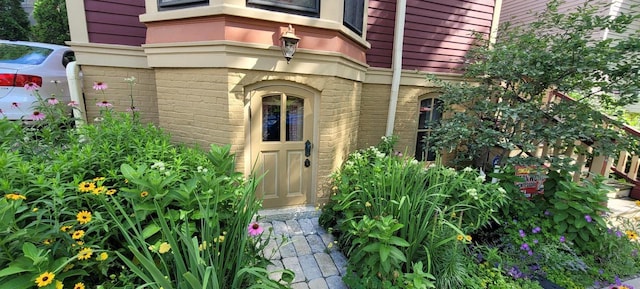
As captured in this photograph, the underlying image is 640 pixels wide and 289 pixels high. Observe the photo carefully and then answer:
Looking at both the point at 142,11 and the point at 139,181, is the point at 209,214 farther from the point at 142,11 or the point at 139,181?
the point at 142,11

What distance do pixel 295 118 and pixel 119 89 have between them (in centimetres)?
243

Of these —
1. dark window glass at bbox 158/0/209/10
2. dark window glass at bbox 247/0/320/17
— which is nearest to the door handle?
dark window glass at bbox 247/0/320/17

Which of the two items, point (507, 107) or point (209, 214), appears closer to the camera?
point (209, 214)

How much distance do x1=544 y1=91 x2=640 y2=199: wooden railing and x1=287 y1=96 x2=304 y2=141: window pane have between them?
132 inches

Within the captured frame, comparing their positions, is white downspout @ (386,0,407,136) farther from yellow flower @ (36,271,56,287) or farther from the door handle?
yellow flower @ (36,271,56,287)

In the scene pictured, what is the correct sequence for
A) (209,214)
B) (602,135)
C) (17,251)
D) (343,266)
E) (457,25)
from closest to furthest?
1. (17,251)
2. (209,214)
3. (343,266)
4. (602,135)
5. (457,25)

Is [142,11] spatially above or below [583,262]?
above

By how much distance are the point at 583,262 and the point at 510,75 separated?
2344mm

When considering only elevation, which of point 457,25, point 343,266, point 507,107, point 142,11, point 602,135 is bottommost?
point 343,266

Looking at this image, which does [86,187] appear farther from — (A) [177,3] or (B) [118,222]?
(A) [177,3]

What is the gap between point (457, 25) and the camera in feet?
17.2

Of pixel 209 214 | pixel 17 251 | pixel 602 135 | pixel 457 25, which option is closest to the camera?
pixel 17 251

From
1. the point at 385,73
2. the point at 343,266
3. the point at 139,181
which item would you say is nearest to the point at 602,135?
the point at 385,73

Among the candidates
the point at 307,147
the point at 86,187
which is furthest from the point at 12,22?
the point at 86,187
